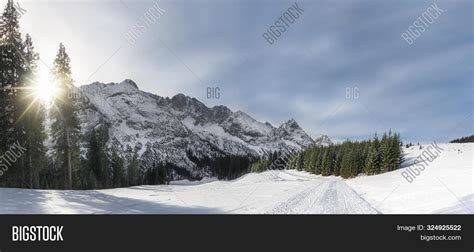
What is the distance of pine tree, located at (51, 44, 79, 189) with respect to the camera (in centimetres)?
2440

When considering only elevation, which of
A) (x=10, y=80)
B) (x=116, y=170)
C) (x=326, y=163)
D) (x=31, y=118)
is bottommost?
→ (x=326, y=163)

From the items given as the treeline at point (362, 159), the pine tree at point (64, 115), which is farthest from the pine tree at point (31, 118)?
the treeline at point (362, 159)

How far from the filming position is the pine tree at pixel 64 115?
24.4 meters

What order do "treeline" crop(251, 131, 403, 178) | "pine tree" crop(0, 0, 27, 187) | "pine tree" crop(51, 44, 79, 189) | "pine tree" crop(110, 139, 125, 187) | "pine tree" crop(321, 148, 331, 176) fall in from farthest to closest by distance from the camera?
"pine tree" crop(321, 148, 331, 176) < "pine tree" crop(110, 139, 125, 187) < "treeline" crop(251, 131, 403, 178) < "pine tree" crop(51, 44, 79, 189) < "pine tree" crop(0, 0, 27, 187)

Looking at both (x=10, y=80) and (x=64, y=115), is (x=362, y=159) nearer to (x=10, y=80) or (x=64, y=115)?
(x=64, y=115)

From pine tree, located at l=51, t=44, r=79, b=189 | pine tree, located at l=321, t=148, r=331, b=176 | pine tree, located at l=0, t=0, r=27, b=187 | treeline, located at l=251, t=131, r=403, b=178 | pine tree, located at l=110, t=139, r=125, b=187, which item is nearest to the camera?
pine tree, located at l=0, t=0, r=27, b=187

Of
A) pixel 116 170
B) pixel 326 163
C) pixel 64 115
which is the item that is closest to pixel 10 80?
pixel 64 115

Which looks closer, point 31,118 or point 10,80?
point 10,80

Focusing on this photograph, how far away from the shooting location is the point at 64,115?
81.3 feet

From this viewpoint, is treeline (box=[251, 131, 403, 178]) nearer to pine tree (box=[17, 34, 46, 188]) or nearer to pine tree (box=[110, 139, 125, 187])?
pine tree (box=[110, 139, 125, 187])

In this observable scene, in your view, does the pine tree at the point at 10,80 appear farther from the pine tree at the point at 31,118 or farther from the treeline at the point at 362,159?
the treeline at the point at 362,159

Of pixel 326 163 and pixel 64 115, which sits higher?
pixel 64 115

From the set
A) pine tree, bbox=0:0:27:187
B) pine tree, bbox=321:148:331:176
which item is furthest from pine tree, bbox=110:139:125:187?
pine tree, bbox=321:148:331:176
